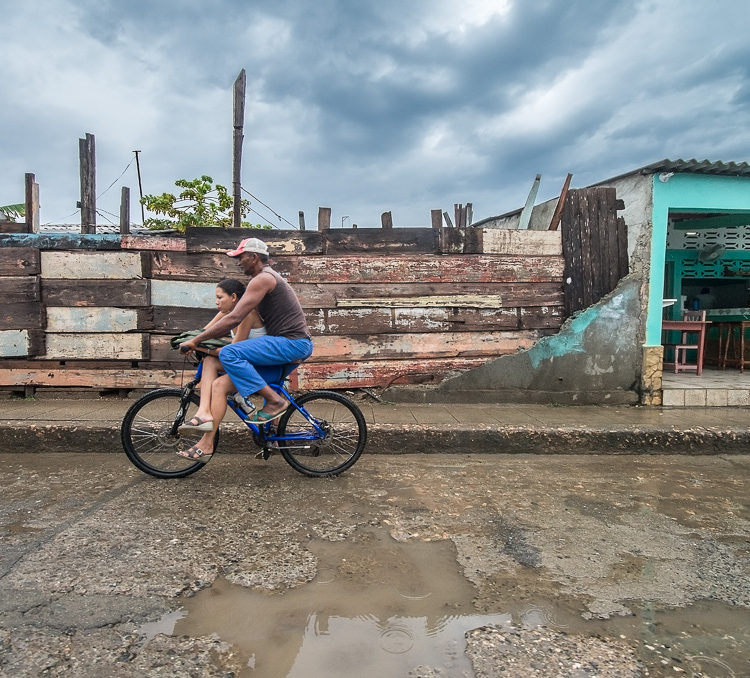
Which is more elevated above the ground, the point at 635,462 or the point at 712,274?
the point at 712,274

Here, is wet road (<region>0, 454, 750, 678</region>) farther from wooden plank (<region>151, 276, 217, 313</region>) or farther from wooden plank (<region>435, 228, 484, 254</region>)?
wooden plank (<region>435, 228, 484, 254</region>)

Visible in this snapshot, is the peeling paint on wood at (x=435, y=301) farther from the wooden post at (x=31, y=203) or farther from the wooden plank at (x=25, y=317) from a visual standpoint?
the wooden post at (x=31, y=203)

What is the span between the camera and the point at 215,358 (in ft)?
13.0

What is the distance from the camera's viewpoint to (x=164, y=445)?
13.5 feet

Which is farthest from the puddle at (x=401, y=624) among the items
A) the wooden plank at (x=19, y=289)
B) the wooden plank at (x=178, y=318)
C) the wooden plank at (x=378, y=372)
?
the wooden plank at (x=19, y=289)

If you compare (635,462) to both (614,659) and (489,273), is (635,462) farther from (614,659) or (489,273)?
(614,659)

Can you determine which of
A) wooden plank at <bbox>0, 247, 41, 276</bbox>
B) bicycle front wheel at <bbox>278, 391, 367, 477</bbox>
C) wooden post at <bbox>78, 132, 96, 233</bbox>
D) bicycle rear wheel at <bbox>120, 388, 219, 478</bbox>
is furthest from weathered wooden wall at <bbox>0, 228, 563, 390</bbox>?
wooden post at <bbox>78, 132, 96, 233</bbox>

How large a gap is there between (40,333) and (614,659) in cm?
686

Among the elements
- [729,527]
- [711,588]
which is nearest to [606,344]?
[729,527]

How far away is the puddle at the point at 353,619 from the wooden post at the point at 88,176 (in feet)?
31.0

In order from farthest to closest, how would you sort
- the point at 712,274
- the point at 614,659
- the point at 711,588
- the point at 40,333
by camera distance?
the point at 712,274
the point at 40,333
the point at 711,588
the point at 614,659

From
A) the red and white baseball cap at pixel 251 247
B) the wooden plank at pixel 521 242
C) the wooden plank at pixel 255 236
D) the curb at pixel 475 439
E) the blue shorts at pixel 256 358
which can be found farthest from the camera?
the wooden plank at pixel 521 242

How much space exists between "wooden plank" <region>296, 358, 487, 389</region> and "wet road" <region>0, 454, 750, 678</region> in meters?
2.34

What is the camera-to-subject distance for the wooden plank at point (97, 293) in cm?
638
